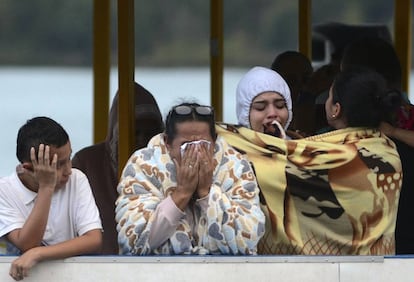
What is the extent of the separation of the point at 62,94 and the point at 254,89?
135 centimetres

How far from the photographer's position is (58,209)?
12.7 ft

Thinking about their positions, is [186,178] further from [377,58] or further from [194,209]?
[377,58]

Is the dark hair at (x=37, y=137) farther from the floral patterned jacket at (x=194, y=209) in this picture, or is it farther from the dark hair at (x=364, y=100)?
the dark hair at (x=364, y=100)

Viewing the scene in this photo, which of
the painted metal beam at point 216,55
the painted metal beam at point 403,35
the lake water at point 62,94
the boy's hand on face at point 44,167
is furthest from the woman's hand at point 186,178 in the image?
the painted metal beam at point 403,35

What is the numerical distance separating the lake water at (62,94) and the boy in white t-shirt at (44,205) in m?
1.16

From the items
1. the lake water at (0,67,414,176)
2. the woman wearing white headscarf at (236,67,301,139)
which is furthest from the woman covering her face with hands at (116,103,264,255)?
the lake water at (0,67,414,176)

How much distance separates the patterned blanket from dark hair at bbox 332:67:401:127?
0.10m

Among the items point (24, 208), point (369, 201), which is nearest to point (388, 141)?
point (369, 201)

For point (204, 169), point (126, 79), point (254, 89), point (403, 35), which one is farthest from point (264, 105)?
point (403, 35)

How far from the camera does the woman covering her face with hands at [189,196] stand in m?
3.66

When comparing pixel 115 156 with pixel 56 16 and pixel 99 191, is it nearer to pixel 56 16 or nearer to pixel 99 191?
pixel 99 191

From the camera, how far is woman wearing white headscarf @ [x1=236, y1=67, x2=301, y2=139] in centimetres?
404

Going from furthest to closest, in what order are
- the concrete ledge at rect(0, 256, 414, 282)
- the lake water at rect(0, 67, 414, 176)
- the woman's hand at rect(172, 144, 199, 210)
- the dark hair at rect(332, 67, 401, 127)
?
the lake water at rect(0, 67, 414, 176), the dark hair at rect(332, 67, 401, 127), the concrete ledge at rect(0, 256, 414, 282), the woman's hand at rect(172, 144, 199, 210)

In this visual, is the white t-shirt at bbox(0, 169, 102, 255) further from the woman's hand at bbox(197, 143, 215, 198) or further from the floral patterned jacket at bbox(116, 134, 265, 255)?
the woman's hand at bbox(197, 143, 215, 198)
